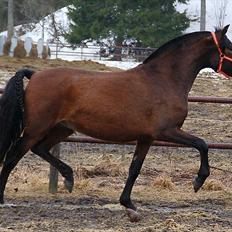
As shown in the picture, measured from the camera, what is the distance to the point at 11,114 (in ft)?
21.6

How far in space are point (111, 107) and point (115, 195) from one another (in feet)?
4.56

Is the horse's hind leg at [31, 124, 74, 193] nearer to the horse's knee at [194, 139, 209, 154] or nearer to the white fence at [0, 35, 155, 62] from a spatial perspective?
the horse's knee at [194, 139, 209, 154]

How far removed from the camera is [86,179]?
812 centimetres

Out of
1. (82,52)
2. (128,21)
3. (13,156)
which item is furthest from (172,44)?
(128,21)

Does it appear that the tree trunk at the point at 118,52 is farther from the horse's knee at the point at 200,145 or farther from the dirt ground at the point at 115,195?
the horse's knee at the point at 200,145

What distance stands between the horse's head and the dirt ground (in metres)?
1.45

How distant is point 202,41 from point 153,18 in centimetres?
3293

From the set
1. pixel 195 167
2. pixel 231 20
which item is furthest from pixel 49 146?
pixel 231 20

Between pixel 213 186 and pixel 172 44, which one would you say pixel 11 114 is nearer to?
pixel 172 44

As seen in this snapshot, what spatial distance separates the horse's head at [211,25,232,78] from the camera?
6828 millimetres

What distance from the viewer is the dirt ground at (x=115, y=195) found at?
5977mm

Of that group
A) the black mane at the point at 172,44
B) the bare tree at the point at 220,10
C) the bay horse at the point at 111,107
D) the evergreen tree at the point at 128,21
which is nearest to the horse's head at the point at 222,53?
the bay horse at the point at 111,107

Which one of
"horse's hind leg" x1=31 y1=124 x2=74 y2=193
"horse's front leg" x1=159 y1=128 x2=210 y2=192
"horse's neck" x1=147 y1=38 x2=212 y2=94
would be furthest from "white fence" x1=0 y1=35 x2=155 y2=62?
"horse's front leg" x1=159 y1=128 x2=210 y2=192

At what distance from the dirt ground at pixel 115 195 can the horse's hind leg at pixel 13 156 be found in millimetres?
234
